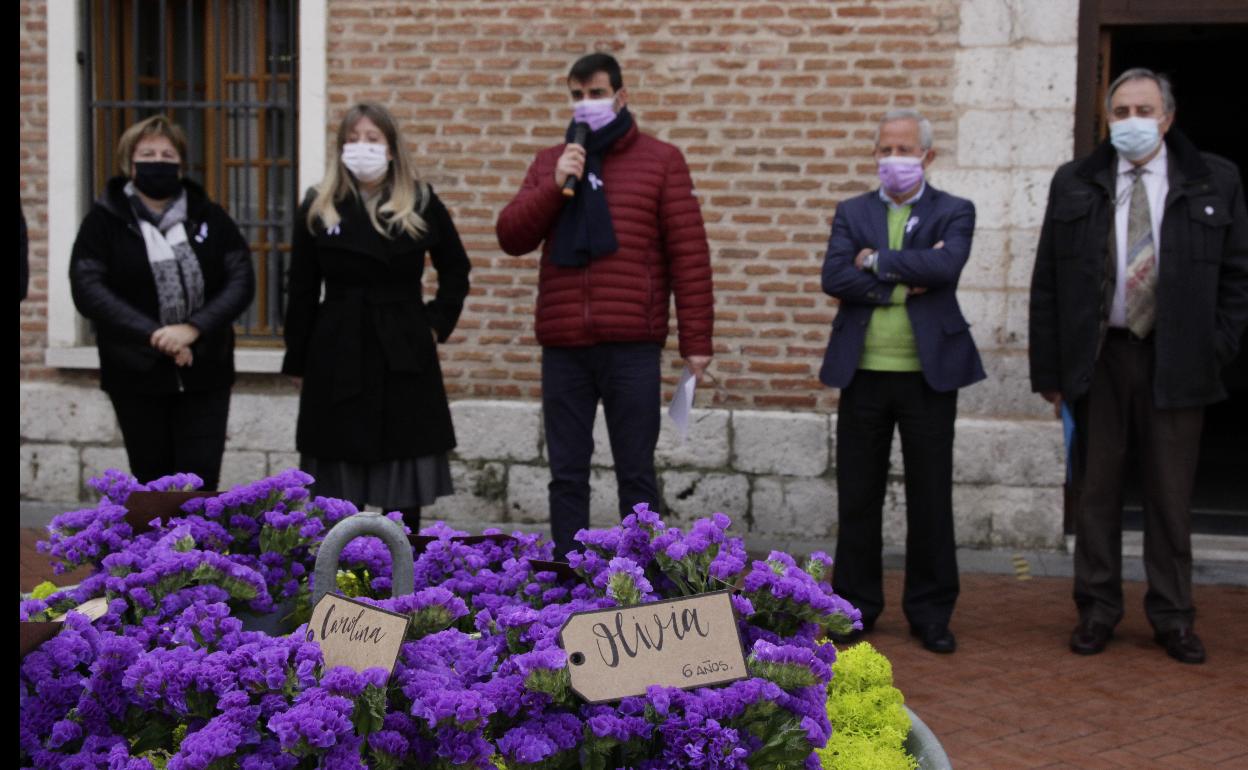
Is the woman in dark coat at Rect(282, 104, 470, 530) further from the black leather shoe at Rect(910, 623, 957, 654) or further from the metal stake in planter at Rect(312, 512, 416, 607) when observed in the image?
the metal stake in planter at Rect(312, 512, 416, 607)

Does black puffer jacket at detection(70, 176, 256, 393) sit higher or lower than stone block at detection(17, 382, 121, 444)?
higher

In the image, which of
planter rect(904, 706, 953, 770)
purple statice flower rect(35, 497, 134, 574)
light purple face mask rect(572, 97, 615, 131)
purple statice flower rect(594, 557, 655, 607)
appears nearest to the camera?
purple statice flower rect(594, 557, 655, 607)

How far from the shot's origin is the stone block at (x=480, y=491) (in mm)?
8008

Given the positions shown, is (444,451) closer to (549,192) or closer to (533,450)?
(549,192)

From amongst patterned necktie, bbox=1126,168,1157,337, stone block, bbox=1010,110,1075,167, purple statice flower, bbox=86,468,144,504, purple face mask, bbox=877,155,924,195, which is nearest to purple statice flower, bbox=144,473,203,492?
purple statice flower, bbox=86,468,144,504

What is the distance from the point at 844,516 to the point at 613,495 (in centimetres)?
215

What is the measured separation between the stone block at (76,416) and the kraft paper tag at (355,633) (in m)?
6.63

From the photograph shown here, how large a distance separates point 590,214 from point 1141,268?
2016mm

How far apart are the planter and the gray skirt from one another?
3.09 m

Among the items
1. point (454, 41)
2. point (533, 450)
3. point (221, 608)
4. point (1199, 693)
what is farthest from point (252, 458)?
point (221, 608)

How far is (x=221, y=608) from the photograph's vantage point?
2301 millimetres

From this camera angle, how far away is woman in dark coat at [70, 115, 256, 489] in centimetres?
573

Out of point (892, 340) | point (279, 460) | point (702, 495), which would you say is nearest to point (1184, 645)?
point (892, 340)

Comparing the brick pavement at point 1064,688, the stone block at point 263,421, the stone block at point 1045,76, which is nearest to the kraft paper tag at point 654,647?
the brick pavement at point 1064,688
